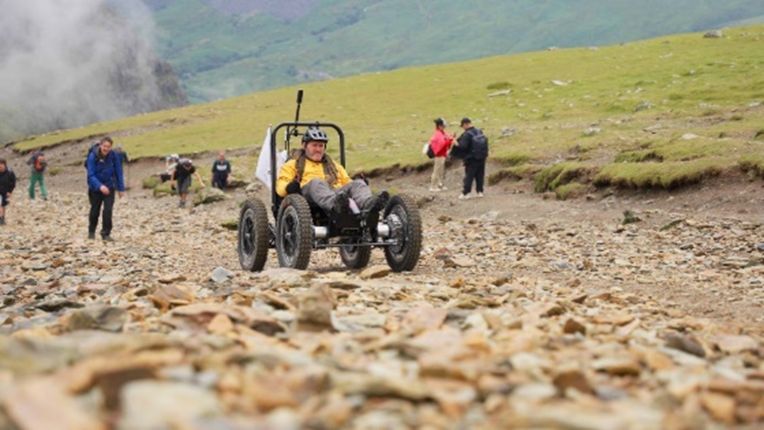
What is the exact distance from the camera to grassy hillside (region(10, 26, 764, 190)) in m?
31.9

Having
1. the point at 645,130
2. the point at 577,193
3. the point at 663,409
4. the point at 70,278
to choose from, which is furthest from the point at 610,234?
the point at 645,130

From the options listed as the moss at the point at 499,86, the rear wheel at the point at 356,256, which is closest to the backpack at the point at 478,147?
the rear wheel at the point at 356,256

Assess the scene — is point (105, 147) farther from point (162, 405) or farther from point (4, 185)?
point (162, 405)

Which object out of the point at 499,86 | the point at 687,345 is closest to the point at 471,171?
the point at 687,345

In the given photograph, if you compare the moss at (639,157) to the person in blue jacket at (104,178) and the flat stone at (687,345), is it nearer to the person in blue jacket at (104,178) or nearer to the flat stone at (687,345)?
the person in blue jacket at (104,178)

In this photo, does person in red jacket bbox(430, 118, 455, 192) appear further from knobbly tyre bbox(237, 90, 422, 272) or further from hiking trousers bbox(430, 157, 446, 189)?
knobbly tyre bbox(237, 90, 422, 272)

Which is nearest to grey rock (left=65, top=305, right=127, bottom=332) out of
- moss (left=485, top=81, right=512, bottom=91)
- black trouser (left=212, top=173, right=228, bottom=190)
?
black trouser (left=212, top=173, right=228, bottom=190)

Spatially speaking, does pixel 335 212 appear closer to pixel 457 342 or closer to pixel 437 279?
pixel 437 279

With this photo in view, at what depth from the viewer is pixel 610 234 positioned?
21.4m

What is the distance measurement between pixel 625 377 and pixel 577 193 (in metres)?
23.6

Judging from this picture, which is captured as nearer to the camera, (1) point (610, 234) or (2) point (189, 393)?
(2) point (189, 393)

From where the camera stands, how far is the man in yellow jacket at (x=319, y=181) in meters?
15.2

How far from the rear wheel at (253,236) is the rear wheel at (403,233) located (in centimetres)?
216

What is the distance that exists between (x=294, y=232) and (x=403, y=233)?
185cm
